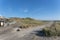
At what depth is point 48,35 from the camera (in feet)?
51.9

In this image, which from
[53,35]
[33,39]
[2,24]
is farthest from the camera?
[2,24]

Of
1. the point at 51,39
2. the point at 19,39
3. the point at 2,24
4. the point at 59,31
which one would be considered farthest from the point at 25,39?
the point at 2,24

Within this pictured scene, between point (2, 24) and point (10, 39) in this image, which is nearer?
point (10, 39)

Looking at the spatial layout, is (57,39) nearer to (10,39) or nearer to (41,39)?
(41,39)

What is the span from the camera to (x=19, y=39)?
45.4 ft

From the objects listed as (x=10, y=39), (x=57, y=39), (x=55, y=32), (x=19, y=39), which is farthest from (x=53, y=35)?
(x=10, y=39)

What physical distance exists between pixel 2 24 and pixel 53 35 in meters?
19.5

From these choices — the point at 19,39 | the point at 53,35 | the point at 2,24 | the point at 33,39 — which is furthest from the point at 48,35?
the point at 2,24

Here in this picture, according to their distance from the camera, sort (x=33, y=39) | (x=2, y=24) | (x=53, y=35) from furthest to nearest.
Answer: (x=2, y=24)
(x=53, y=35)
(x=33, y=39)

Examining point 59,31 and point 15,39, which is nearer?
point 15,39

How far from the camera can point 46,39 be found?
13.8m

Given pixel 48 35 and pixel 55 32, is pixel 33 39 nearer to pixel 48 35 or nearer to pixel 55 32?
pixel 48 35

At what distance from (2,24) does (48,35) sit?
18992 mm

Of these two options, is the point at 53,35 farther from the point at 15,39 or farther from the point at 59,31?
the point at 15,39
